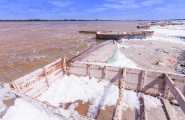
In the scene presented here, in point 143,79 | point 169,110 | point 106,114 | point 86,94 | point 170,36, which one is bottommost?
point 106,114

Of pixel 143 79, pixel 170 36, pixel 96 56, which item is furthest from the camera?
pixel 170 36

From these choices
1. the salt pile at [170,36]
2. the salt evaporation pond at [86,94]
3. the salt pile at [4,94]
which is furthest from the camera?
the salt pile at [170,36]

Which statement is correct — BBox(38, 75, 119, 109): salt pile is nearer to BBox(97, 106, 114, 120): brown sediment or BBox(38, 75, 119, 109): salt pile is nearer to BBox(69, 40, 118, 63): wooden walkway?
BBox(97, 106, 114, 120): brown sediment

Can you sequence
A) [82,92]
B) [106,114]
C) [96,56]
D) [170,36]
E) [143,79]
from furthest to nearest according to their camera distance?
[170,36] → [96,56] → [82,92] → [143,79] → [106,114]

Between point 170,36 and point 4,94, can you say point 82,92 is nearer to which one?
point 4,94

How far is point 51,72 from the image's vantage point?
521 centimetres

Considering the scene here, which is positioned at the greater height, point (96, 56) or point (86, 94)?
point (96, 56)

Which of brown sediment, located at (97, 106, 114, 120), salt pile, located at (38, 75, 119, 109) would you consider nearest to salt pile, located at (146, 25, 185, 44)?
salt pile, located at (38, 75, 119, 109)

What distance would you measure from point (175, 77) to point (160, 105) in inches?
48.4

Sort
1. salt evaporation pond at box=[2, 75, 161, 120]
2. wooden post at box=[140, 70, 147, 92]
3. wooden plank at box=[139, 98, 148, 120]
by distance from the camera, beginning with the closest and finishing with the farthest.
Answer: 1. wooden plank at box=[139, 98, 148, 120]
2. salt evaporation pond at box=[2, 75, 161, 120]
3. wooden post at box=[140, 70, 147, 92]

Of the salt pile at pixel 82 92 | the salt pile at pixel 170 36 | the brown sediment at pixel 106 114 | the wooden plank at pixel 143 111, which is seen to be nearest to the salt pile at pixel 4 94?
the salt pile at pixel 82 92

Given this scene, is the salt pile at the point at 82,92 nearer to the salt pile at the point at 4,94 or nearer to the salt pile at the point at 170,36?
the salt pile at the point at 4,94

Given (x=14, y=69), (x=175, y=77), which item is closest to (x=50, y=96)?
(x=175, y=77)

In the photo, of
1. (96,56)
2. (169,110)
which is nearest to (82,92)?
(169,110)
